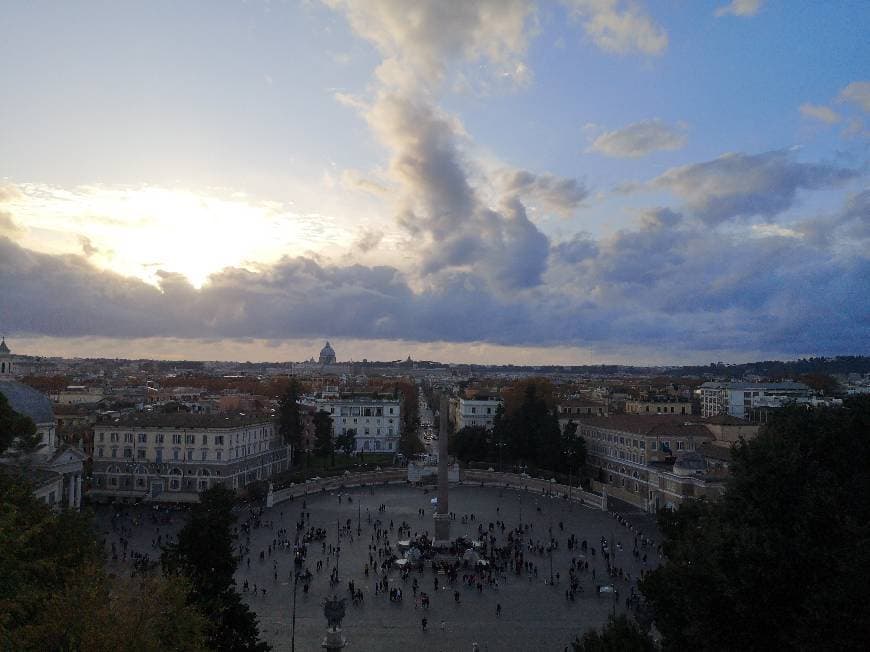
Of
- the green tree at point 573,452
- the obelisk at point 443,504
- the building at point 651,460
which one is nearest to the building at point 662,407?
the building at point 651,460

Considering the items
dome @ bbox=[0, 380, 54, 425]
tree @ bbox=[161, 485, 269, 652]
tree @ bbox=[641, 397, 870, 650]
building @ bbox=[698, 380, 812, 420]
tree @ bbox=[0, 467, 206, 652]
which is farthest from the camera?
building @ bbox=[698, 380, 812, 420]

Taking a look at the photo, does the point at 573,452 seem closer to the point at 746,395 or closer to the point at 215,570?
the point at 746,395

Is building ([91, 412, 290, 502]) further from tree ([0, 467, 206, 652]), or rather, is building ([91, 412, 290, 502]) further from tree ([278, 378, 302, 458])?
tree ([0, 467, 206, 652])

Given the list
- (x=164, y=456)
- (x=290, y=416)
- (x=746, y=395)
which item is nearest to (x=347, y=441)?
(x=290, y=416)

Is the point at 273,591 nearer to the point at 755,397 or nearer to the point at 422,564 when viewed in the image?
the point at 422,564

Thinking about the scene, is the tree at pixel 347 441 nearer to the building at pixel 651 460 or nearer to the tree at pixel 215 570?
the building at pixel 651 460

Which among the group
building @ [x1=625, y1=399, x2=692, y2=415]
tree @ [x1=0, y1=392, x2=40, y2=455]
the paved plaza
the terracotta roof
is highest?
tree @ [x1=0, y1=392, x2=40, y2=455]


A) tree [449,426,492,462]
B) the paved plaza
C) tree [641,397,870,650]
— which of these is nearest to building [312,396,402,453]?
tree [449,426,492,462]
